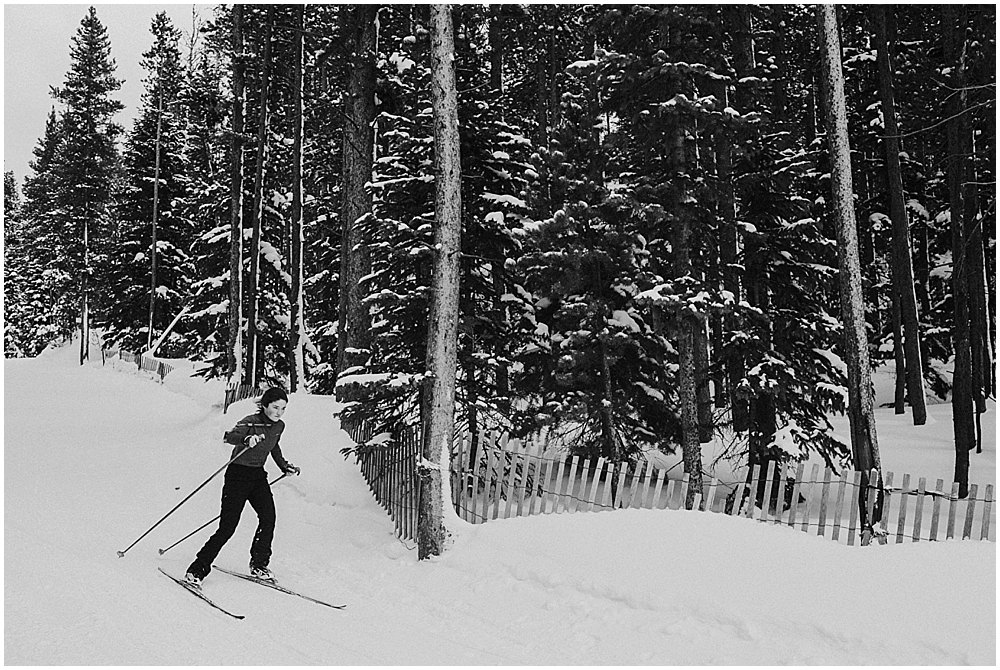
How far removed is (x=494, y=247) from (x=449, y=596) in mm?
6338

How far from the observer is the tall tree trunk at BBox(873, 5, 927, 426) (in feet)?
57.5

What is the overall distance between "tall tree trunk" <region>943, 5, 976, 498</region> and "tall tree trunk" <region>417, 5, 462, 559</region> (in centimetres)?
973

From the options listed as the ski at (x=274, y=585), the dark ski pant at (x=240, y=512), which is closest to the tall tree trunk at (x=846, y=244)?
the ski at (x=274, y=585)

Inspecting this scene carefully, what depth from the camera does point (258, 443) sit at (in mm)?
7805

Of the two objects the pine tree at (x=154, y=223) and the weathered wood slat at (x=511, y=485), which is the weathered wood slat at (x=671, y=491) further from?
the pine tree at (x=154, y=223)

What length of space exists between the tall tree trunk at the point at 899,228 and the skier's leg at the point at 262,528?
15997 mm

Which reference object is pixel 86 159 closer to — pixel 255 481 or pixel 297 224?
pixel 297 224

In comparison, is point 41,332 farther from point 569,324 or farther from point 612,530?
point 612,530

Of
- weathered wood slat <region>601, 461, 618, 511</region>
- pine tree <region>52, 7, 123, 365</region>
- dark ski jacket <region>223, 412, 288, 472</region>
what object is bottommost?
weathered wood slat <region>601, 461, 618, 511</region>

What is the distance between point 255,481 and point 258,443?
1.32 feet

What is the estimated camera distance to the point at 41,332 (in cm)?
5528

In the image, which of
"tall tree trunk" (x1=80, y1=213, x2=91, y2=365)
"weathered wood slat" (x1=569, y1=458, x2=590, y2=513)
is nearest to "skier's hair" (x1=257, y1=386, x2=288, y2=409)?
"weathered wood slat" (x1=569, y1=458, x2=590, y2=513)

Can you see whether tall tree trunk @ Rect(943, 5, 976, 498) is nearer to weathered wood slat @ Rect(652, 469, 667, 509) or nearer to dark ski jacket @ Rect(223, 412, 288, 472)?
weathered wood slat @ Rect(652, 469, 667, 509)

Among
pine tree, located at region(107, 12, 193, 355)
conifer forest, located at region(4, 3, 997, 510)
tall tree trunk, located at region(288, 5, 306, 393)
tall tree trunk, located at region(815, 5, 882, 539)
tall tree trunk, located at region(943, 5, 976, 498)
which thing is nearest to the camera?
tall tree trunk, located at region(815, 5, 882, 539)
